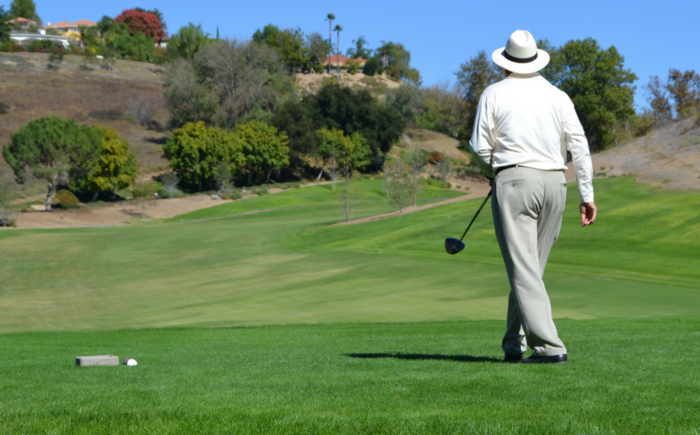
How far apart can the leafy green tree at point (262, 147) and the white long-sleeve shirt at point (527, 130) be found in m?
67.2

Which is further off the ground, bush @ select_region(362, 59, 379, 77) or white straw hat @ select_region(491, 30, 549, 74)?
bush @ select_region(362, 59, 379, 77)

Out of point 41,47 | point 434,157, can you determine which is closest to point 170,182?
point 434,157

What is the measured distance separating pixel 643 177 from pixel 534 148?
1527 inches

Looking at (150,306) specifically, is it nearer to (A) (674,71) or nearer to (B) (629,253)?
(B) (629,253)

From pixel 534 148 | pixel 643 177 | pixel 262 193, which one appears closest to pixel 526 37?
pixel 534 148

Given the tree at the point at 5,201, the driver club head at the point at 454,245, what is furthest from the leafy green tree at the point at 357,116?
the driver club head at the point at 454,245

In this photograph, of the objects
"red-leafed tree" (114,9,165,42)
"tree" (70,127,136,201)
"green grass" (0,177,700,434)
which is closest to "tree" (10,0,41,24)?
"red-leafed tree" (114,9,165,42)

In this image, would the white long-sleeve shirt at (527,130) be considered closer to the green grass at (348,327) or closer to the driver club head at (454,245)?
the driver club head at (454,245)

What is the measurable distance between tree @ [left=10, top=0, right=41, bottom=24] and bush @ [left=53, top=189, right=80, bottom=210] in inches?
5501

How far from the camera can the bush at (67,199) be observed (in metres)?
56.2

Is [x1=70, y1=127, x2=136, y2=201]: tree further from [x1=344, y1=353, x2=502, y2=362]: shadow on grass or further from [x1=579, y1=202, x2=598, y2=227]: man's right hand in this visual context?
[x1=579, y1=202, x2=598, y2=227]: man's right hand

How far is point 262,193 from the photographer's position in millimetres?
69000

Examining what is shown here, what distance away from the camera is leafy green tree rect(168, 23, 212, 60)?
117 metres

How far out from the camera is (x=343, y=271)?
25969 mm
